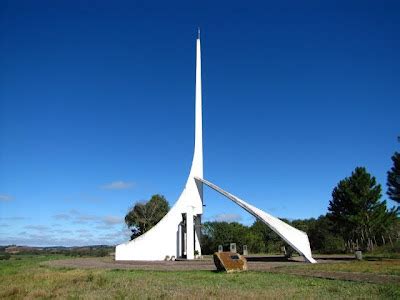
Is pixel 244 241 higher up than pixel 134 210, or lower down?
lower down

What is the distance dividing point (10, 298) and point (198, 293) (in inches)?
179

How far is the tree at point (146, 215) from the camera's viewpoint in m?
49.1

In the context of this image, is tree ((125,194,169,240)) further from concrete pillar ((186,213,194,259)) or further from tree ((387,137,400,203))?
tree ((387,137,400,203))

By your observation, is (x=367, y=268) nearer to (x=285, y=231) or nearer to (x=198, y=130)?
(x=285, y=231)

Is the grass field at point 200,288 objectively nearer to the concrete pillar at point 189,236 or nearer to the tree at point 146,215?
the concrete pillar at point 189,236

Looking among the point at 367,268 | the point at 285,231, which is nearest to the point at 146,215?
the point at 285,231

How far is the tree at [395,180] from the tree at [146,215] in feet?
93.0

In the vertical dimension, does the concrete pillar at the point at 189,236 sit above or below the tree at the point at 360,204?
below

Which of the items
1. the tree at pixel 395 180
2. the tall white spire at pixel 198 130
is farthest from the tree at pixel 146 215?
the tree at pixel 395 180

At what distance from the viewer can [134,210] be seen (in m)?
50.1

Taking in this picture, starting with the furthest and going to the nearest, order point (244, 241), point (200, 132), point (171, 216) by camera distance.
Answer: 1. point (244, 241)
2. point (200, 132)
3. point (171, 216)

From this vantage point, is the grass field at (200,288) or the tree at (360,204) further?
the tree at (360,204)

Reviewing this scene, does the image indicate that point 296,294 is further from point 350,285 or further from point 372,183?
point 372,183

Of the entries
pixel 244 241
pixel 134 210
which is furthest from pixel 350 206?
pixel 134 210
